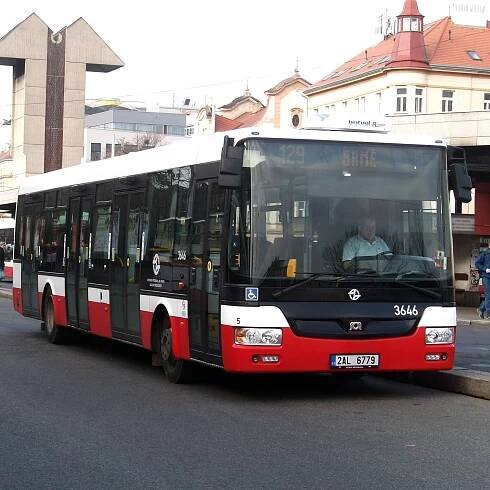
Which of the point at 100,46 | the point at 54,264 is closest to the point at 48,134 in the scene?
the point at 100,46

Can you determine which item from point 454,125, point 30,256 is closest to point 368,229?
point 30,256

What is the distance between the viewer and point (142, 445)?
336 inches

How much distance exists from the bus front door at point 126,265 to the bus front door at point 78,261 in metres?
1.41

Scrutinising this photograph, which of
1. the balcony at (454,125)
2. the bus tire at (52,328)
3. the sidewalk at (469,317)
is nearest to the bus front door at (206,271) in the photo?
the bus tire at (52,328)

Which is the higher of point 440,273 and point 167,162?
point 167,162

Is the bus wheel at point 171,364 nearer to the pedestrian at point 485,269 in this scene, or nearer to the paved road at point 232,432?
the paved road at point 232,432

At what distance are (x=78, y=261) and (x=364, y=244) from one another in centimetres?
663

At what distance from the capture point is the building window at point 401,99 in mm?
78312

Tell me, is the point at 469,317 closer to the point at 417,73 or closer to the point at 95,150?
the point at 417,73

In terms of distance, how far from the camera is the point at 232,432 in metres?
9.24

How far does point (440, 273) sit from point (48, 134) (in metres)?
86.0

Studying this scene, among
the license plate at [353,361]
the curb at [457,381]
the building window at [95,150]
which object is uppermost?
the building window at [95,150]

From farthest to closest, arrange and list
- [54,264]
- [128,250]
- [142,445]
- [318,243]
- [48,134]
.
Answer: [48,134] < [54,264] < [128,250] < [318,243] < [142,445]

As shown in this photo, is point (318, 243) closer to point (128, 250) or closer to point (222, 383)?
point (222, 383)
